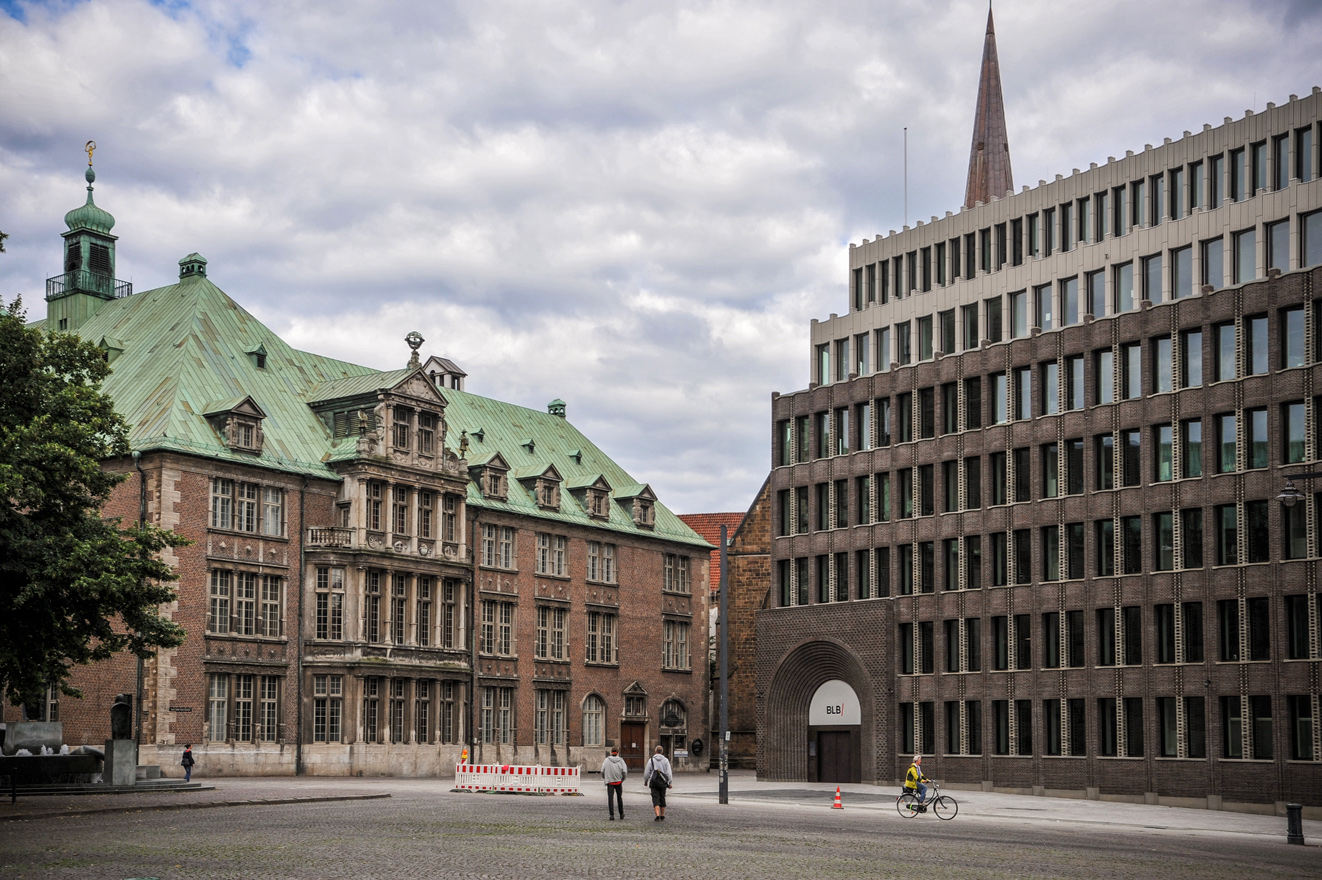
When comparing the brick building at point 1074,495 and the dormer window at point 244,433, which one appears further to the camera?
the dormer window at point 244,433

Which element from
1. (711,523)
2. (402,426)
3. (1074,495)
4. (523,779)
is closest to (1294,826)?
(523,779)

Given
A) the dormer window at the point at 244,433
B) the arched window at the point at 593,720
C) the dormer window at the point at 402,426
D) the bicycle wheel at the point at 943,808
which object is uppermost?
the dormer window at the point at 402,426

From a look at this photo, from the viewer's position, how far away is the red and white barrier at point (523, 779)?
161ft

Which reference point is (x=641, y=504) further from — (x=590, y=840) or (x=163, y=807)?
(x=590, y=840)

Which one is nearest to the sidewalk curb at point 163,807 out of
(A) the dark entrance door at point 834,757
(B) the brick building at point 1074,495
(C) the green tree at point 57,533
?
(C) the green tree at point 57,533

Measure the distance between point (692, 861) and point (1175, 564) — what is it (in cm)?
3441

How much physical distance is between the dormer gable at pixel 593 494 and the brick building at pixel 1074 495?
1211cm

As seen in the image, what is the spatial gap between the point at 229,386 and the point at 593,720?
25703 mm

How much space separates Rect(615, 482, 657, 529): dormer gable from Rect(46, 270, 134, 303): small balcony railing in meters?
27.2

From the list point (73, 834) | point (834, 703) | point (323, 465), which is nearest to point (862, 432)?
point (834, 703)

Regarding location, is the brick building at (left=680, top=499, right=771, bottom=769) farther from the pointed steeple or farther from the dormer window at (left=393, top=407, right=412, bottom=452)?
the dormer window at (left=393, top=407, right=412, bottom=452)

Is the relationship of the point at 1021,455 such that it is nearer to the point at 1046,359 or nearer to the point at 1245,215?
the point at 1046,359

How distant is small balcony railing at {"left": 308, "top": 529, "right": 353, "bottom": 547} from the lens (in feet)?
207

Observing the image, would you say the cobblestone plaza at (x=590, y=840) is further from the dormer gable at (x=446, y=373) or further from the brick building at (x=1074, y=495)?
the dormer gable at (x=446, y=373)
